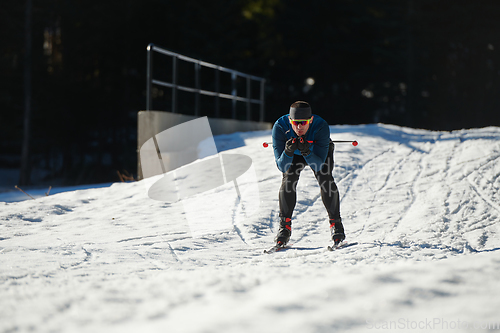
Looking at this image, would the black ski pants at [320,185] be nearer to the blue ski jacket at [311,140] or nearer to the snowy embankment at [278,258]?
the blue ski jacket at [311,140]

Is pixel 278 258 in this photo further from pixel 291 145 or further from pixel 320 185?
pixel 291 145

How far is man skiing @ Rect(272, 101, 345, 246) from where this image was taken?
4.70 meters

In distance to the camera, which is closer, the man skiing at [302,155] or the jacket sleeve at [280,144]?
the man skiing at [302,155]

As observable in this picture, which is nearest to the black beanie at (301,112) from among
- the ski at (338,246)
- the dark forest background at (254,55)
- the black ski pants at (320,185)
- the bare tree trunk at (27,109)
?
the black ski pants at (320,185)

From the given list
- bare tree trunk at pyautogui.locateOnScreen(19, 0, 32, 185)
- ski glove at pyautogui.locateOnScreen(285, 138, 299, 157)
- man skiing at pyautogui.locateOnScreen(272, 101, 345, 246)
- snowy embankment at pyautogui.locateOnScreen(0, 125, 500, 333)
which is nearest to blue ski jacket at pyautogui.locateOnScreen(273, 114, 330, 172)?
man skiing at pyautogui.locateOnScreen(272, 101, 345, 246)

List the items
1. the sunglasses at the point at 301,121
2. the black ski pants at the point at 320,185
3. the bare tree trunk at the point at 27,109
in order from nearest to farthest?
the sunglasses at the point at 301,121 < the black ski pants at the point at 320,185 < the bare tree trunk at the point at 27,109

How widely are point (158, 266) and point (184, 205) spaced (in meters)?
2.91

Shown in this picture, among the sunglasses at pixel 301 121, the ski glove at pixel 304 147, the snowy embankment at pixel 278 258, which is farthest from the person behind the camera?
the sunglasses at pixel 301 121

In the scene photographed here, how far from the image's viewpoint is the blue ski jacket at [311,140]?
4773 millimetres

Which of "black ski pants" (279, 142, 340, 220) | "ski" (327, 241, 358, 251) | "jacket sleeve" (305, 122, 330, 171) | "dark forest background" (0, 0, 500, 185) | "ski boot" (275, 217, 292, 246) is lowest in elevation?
"ski" (327, 241, 358, 251)

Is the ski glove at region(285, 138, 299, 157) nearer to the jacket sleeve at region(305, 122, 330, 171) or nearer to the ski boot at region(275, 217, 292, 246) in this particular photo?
the jacket sleeve at region(305, 122, 330, 171)

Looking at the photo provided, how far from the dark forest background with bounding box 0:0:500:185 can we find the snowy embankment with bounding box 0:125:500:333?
1540 centimetres

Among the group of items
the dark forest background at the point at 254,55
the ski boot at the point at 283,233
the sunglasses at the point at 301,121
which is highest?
the dark forest background at the point at 254,55

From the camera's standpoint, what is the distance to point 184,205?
7.13 m
